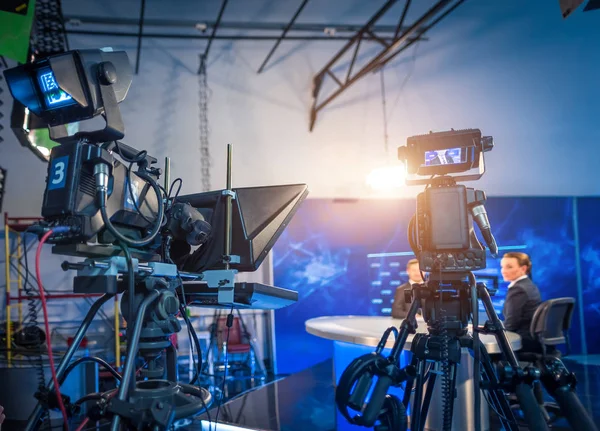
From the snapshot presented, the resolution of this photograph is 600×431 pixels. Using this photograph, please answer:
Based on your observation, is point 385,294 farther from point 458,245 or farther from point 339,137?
point 458,245

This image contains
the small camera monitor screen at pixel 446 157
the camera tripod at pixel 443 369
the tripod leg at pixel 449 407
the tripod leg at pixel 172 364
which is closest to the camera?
the tripod leg at pixel 172 364

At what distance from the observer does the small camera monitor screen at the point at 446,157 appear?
6.10 feet

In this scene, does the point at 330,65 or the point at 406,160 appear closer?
the point at 406,160

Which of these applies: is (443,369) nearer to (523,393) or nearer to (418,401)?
(418,401)

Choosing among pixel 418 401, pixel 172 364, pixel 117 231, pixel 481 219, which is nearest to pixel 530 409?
Result: pixel 418 401

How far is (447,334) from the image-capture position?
1.71m

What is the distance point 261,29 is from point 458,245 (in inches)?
204

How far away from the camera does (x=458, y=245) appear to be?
5.64ft

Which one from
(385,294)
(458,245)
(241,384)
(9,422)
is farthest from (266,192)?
(385,294)

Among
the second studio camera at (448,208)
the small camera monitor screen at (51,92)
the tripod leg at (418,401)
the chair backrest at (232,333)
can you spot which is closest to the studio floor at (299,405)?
the chair backrest at (232,333)

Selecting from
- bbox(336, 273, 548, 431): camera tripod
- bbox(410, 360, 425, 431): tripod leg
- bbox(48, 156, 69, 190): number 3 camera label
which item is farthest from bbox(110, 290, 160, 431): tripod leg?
bbox(410, 360, 425, 431): tripod leg

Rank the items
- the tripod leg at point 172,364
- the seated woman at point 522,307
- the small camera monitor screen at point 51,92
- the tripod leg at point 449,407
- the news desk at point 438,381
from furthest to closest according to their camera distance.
→ the seated woman at point 522,307 → the news desk at point 438,381 → the tripod leg at point 449,407 → the tripod leg at point 172,364 → the small camera monitor screen at point 51,92

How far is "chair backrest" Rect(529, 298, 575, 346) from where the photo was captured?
301 centimetres

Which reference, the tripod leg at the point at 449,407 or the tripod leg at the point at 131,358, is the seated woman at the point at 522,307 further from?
the tripod leg at the point at 131,358
